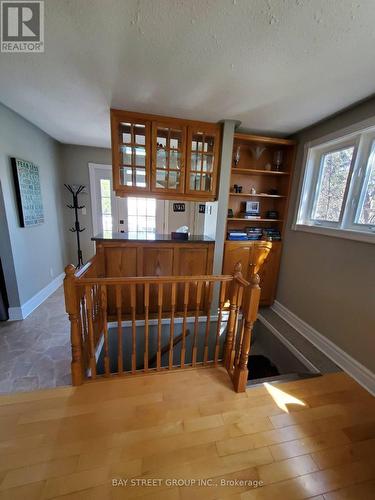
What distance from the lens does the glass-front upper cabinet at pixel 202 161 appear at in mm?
2400

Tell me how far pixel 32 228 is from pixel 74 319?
6.60 feet

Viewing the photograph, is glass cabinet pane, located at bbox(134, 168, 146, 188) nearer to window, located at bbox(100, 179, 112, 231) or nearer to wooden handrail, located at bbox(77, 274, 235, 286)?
wooden handrail, located at bbox(77, 274, 235, 286)

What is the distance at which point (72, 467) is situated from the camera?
104 centimetres

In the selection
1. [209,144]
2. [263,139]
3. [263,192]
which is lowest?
[263,192]

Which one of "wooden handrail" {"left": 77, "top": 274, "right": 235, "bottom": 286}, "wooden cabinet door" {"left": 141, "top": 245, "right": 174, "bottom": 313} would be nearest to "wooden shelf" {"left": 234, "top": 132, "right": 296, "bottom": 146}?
"wooden cabinet door" {"left": 141, "top": 245, "right": 174, "bottom": 313}

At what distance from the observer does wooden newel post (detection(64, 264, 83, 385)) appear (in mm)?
1290

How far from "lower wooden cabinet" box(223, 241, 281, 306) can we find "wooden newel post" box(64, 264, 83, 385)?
1.85m

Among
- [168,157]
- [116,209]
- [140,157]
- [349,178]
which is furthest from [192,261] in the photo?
[116,209]

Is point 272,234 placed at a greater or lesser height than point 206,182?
lesser

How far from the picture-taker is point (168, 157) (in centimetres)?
237

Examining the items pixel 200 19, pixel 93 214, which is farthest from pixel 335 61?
pixel 93 214

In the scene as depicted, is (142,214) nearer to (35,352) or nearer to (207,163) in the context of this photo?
(207,163)

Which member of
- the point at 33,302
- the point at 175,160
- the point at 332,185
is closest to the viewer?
the point at 332,185

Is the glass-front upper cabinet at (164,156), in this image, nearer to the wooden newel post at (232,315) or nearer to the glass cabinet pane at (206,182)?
the glass cabinet pane at (206,182)
